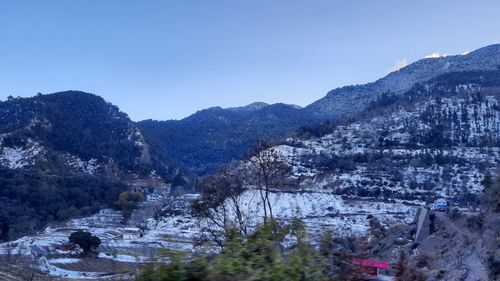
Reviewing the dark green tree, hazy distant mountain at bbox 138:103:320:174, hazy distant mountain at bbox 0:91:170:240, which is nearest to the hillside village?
hazy distant mountain at bbox 0:91:170:240

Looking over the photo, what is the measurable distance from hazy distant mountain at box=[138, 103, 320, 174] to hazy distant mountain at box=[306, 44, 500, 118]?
7.29 m

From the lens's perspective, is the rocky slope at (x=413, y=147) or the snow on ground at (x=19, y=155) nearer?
the rocky slope at (x=413, y=147)

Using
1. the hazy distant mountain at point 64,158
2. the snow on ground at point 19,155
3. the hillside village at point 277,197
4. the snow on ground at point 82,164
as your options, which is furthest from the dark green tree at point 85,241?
the snow on ground at point 82,164

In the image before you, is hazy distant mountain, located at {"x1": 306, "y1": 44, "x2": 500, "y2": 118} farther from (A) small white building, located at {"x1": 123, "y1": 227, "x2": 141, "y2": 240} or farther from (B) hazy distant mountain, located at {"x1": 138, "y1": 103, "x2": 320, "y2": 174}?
(A) small white building, located at {"x1": 123, "y1": 227, "x2": 141, "y2": 240}

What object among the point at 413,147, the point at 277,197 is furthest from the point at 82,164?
the point at 413,147

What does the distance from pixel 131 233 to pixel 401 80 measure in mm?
89077

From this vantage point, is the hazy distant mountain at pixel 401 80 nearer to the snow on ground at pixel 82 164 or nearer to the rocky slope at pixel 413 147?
the rocky slope at pixel 413 147

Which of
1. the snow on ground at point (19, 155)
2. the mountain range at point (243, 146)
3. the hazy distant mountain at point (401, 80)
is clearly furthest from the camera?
the hazy distant mountain at point (401, 80)

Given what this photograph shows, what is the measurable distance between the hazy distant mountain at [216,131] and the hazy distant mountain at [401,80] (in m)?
7.29

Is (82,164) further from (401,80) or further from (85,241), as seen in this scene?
(401,80)

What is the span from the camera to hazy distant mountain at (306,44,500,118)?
4053 inches

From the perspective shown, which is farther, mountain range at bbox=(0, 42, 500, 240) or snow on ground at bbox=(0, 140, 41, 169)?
snow on ground at bbox=(0, 140, 41, 169)

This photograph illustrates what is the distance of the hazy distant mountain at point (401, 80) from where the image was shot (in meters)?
103

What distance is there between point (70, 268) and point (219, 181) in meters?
17.1
